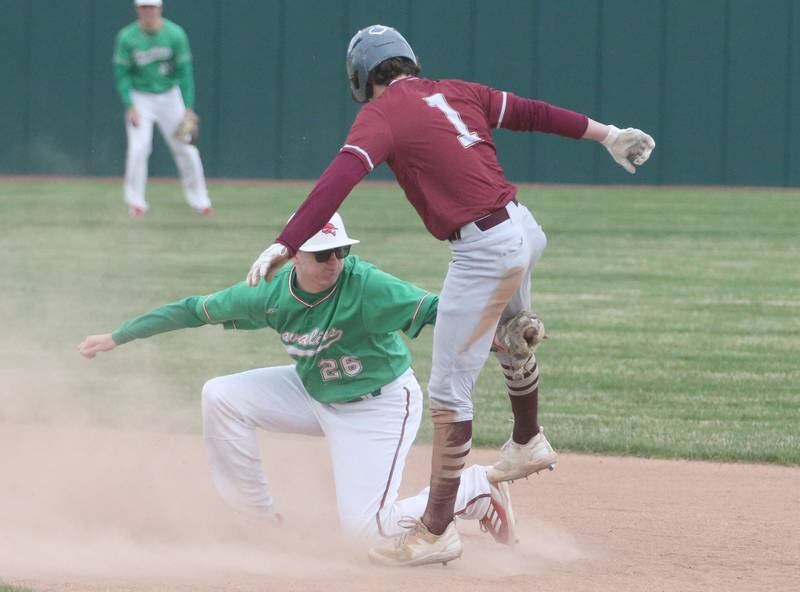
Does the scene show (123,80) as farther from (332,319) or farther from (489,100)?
(489,100)

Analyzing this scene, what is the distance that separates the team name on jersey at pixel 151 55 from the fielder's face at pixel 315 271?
11.7 metres

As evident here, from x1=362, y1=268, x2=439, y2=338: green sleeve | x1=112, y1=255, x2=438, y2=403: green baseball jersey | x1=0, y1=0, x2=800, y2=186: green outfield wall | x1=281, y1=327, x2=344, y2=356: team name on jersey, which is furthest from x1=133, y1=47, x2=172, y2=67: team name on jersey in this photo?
x1=362, y1=268, x2=439, y2=338: green sleeve

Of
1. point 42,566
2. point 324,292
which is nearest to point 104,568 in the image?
point 42,566

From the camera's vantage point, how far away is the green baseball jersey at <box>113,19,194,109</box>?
53.8 feet

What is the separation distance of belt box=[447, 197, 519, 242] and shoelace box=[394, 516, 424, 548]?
1.02m

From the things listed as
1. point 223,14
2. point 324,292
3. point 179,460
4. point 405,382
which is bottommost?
point 179,460

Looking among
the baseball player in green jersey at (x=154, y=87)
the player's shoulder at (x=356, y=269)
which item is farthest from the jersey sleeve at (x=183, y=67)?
the player's shoulder at (x=356, y=269)

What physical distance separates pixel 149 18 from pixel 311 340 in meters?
11.9

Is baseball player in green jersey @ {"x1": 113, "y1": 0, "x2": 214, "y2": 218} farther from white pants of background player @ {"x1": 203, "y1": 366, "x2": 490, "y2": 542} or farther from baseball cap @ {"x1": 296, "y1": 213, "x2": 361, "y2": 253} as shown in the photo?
baseball cap @ {"x1": 296, "y1": 213, "x2": 361, "y2": 253}

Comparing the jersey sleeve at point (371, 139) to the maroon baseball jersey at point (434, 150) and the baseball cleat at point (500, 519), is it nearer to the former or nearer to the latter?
the maroon baseball jersey at point (434, 150)

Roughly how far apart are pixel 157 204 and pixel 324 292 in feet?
45.2

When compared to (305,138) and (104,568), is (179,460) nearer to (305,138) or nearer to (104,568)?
(104,568)

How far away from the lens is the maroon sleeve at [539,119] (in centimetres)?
518

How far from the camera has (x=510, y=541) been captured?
18.0 ft
